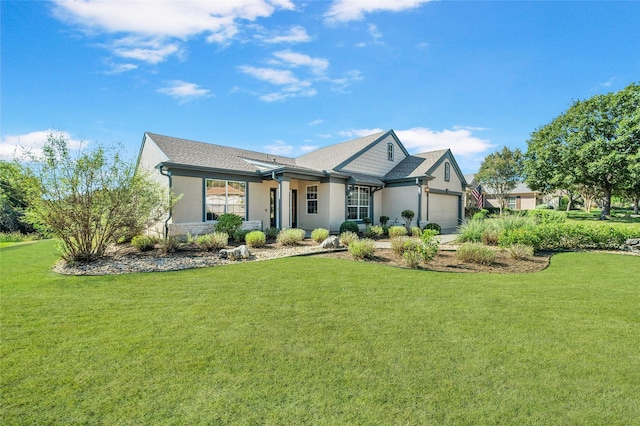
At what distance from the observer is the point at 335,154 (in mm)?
18953

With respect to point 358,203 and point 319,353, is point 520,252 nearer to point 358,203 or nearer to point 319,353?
point 319,353

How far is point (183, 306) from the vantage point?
4.88 metres

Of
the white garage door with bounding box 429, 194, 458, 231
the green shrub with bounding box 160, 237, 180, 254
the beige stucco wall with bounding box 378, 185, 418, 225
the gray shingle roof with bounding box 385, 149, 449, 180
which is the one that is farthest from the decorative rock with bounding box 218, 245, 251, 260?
the white garage door with bounding box 429, 194, 458, 231

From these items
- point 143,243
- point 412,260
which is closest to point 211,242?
point 143,243

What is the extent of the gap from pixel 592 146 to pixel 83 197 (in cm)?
3099

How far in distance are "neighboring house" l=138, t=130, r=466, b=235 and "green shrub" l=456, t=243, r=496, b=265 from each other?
26.3 feet

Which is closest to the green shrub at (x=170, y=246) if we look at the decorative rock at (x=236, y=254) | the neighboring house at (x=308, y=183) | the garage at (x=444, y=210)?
the decorative rock at (x=236, y=254)

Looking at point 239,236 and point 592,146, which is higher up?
point 592,146

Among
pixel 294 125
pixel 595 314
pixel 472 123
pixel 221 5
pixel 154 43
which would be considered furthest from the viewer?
pixel 472 123

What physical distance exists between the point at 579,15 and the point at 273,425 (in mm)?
13931

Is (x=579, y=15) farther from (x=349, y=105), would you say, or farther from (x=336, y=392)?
(x=336, y=392)

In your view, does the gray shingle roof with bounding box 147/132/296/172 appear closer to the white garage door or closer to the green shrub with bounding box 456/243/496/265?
the green shrub with bounding box 456/243/496/265

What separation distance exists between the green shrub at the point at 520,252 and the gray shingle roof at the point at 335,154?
9.72 m

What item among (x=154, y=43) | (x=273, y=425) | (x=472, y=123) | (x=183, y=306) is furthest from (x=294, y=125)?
(x=273, y=425)
